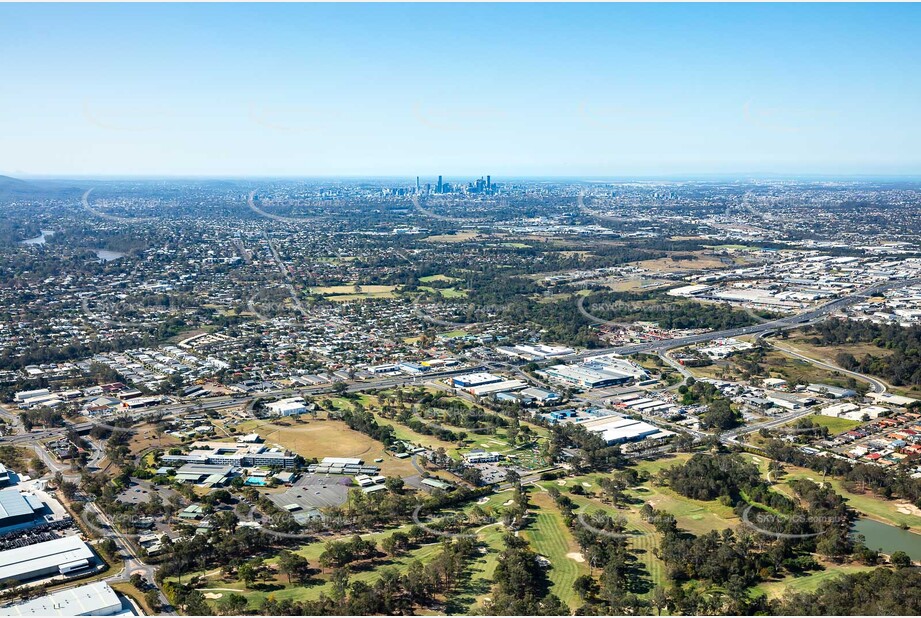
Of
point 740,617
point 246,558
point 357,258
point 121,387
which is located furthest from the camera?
point 357,258

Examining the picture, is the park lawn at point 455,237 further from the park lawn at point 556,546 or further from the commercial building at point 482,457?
the park lawn at point 556,546

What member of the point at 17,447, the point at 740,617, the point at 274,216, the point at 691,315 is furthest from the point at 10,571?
the point at 274,216

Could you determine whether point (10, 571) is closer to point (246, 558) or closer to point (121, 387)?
point (246, 558)

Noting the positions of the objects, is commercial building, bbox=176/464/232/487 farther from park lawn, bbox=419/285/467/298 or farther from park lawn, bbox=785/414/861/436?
park lawn, bbox=419/285/467/298

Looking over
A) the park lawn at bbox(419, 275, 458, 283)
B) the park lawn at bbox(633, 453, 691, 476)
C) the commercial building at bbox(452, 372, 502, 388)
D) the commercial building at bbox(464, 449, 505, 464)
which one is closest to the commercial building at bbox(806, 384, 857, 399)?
the park lawn at bbox(633, 453, 691, 476)

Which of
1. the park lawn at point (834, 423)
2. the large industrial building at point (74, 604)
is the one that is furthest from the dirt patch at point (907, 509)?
the large industrial building at point (74, 604)

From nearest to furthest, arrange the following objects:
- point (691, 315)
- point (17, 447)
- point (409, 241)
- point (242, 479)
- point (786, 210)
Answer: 1. point (242, 479)
2. point (17, 447)
3. point (691, 315)
4. point (409, 241)
5. point (786, 210)

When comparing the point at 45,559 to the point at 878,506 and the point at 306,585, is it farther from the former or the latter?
the point at 878,506
